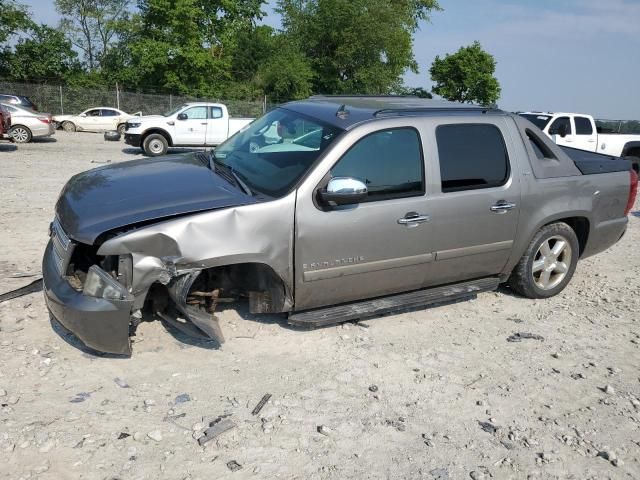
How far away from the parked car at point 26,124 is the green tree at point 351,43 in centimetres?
2498

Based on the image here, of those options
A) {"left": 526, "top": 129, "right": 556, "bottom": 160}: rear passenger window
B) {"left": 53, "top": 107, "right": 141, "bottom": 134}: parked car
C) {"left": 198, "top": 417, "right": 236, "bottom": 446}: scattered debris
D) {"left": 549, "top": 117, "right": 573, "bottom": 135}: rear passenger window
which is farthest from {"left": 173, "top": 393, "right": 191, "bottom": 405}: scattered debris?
{"left": 53, "top": 107, "right": 141, "bottom": 134}: parked car

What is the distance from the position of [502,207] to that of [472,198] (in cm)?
34

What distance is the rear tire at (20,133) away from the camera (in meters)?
17.8

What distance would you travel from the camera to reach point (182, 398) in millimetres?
3387

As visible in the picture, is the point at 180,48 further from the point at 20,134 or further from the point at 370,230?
the point at 370,230

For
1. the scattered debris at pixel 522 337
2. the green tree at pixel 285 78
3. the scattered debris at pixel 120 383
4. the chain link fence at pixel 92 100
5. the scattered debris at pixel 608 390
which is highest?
the green tree at pixel 285 78

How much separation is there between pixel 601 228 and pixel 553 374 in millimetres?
2142

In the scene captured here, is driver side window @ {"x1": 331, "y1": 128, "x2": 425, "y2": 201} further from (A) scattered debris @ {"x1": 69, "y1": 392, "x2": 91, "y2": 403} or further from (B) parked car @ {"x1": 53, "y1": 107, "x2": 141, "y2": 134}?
(B) parked car @ {"x1": 53, "y1": 107, "x2": 141, "y2": 134}

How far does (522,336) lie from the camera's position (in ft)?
15.0

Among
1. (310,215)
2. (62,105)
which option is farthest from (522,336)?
(62,105)

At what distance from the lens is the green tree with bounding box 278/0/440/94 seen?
4006cm

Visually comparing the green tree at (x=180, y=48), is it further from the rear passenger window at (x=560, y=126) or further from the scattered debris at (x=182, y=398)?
the scattered debris at (x=182, y=398)

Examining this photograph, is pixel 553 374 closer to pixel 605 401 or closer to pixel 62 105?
pixel 605 401

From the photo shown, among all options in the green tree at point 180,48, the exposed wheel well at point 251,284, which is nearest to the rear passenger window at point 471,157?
the exposed wheel well at point 251,284
